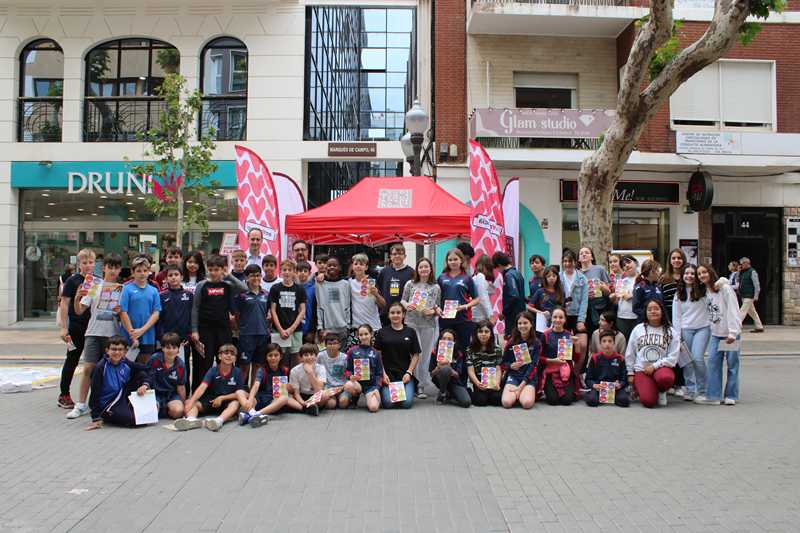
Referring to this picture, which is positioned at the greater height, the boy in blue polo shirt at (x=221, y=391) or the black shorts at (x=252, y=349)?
the black shorts at (x=252, y=349)

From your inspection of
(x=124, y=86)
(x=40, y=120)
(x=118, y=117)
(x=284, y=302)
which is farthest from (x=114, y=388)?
(x=40, y=120)

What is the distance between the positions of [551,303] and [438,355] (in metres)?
1.97

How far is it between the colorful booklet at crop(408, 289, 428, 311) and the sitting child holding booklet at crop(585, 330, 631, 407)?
229 centimetres

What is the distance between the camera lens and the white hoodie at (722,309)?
777 cm

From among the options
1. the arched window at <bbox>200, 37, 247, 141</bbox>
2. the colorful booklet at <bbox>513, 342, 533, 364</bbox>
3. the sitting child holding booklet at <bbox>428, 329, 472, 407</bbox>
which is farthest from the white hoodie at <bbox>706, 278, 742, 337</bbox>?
the arched window at <bbox>200, 37, 247, 141</bbox>

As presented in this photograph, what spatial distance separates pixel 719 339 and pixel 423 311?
12.4 feet

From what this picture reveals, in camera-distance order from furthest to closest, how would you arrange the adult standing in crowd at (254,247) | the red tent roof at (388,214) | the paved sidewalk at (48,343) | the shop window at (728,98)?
the shop window at (728,98)
the paved sidewalk at (48,343)
the red tent roof at (388,214)
the adult standing in crowd at (254,247)

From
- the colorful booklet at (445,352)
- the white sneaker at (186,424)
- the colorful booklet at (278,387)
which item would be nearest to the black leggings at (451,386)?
the colorful booklet at (445,352)

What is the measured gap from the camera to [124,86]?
18.1m

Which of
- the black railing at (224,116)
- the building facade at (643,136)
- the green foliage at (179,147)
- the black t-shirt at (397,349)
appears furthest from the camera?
the black railing at (224,116)

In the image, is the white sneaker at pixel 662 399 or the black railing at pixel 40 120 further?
the black railing at pixel 40 120

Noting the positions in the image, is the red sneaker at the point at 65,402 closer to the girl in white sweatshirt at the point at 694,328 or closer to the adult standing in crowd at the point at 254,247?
the adult standing in crowd at the point at 254,247

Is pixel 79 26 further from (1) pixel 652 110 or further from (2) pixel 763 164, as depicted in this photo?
(2) pixel 763 164

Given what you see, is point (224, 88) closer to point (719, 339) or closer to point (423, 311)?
point (423, 311)
